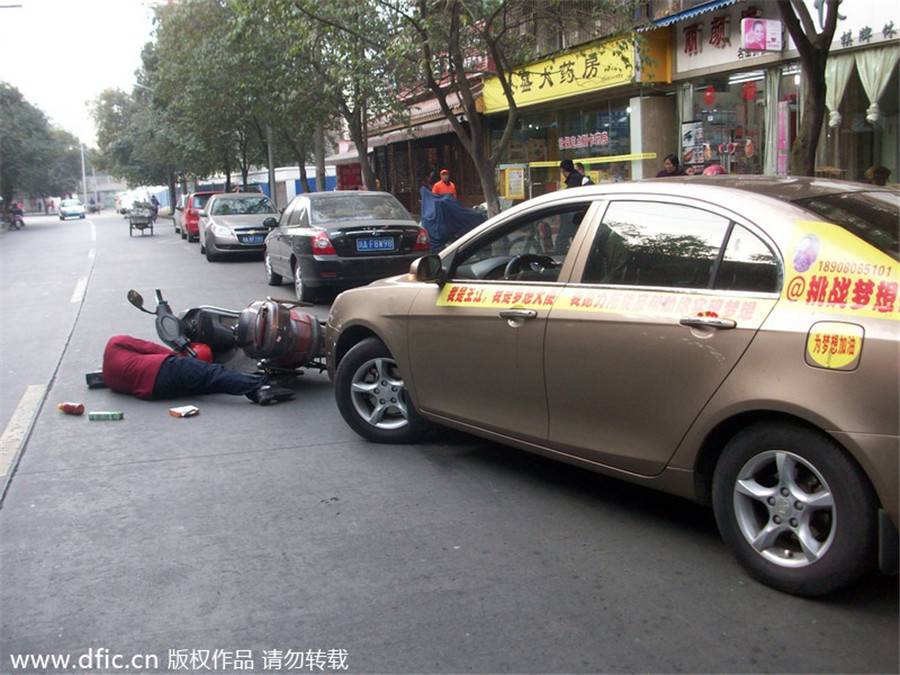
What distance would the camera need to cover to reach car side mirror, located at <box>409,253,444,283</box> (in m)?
5.30

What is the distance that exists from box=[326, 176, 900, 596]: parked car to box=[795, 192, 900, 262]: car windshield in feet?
0.04

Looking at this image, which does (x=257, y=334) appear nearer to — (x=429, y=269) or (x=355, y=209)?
(x=429, y=269)

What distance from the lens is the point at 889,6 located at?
1181 cm

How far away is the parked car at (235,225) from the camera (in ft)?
67.1

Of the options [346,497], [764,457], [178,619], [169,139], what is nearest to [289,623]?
[178,619]

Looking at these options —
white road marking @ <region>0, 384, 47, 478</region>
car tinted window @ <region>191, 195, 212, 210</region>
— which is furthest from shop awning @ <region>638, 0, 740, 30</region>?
car tinted window @ <region>191, 195, 212, 210</region>

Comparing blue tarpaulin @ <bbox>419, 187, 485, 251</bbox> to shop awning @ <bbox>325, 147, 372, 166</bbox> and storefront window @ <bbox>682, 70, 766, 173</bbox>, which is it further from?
shop awning @ <bbox>325, 147, 372, 166</bbox>

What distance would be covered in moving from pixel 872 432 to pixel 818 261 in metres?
0.71

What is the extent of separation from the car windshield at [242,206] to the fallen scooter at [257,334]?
14323 millimetres

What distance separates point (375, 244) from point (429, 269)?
282 inches

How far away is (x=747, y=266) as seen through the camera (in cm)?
384

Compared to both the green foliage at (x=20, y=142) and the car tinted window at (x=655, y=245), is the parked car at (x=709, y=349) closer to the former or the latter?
the car tinted window at (x=655, y=245)

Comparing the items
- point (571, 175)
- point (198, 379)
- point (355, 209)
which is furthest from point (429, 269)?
point (571, 175)

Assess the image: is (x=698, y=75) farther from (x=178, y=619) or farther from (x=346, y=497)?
(x=178, y=619)
